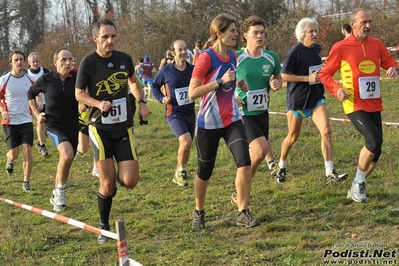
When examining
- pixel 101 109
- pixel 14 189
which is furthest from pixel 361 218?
pixel 14 189

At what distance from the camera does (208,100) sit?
5590 mm

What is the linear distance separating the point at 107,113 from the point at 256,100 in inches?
78.3

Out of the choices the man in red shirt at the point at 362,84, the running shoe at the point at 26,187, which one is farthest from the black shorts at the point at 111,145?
the running shoe at the point at 26,187

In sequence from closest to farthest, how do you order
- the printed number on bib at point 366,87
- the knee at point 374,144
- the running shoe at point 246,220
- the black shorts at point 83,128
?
the running shoe at point 246,220 → the knee at point 374,144 → the printed number on bib at point 366,87 → the black shorts at point 83,128

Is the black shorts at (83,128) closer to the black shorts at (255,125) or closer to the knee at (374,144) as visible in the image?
the black shorts at (255,125)

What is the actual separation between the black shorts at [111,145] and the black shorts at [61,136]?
1.73 m

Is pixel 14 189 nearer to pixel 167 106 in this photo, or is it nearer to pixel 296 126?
pixel 167 106

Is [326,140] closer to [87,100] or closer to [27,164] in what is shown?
[87,100]

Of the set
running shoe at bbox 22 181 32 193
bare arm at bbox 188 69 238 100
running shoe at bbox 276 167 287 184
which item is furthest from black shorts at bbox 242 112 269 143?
running shoe at bbox 22 181 32 193

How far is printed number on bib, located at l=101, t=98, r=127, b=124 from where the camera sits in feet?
18.1

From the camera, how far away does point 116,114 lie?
18.2 ft

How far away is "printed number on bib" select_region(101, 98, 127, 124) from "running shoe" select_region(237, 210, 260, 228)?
1.54 metres

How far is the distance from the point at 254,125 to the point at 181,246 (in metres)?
1.93

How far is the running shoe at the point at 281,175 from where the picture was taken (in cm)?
756
